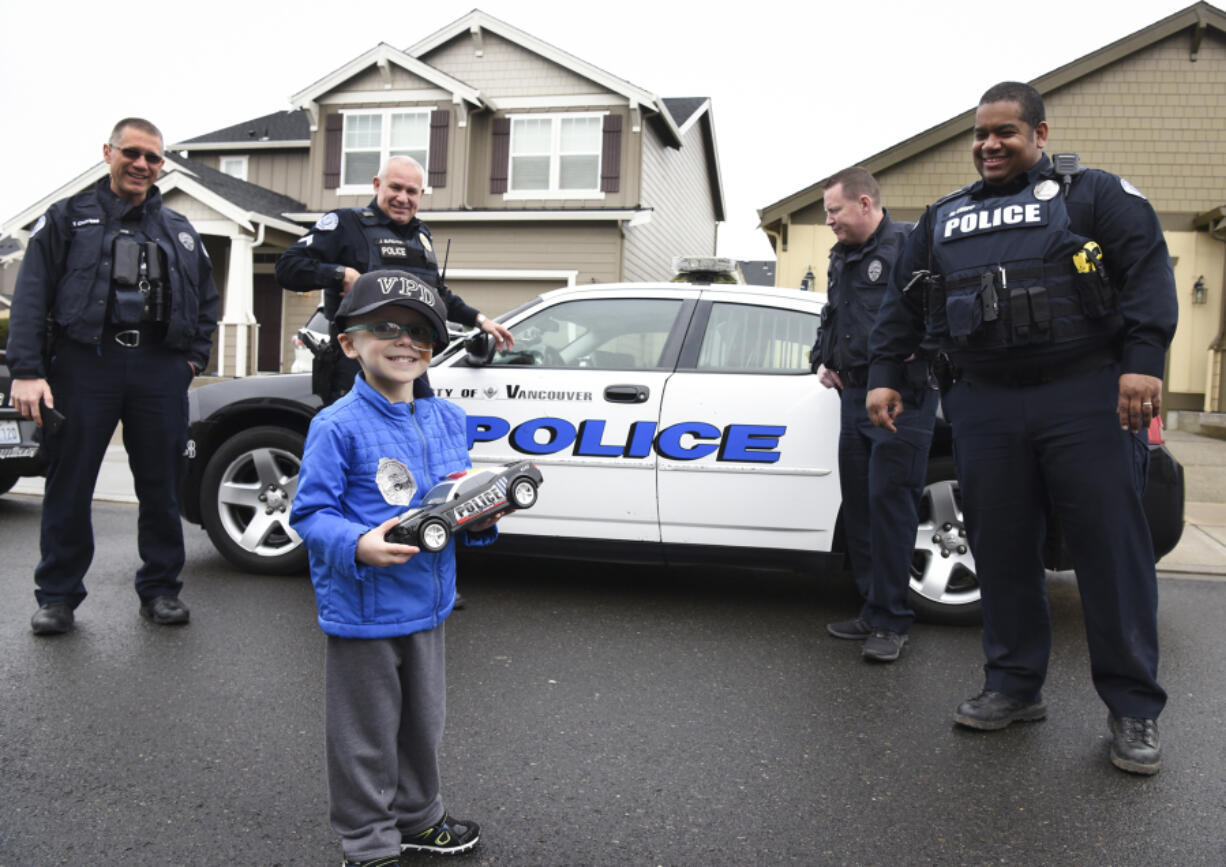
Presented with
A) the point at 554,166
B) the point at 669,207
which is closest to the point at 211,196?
the point at 554,166

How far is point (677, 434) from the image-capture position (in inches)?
176

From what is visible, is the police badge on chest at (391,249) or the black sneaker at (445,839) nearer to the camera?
the black sneaker at (445,839)

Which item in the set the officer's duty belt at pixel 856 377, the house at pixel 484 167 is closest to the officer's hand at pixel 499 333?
the officer's duty belt at pixel 856 377

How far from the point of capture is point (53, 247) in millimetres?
3975

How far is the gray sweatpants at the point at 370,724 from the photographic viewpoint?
6.78ft

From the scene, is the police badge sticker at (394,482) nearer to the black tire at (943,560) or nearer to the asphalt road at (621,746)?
the asphalt road at (621,746)

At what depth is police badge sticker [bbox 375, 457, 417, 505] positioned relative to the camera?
82.2 inches

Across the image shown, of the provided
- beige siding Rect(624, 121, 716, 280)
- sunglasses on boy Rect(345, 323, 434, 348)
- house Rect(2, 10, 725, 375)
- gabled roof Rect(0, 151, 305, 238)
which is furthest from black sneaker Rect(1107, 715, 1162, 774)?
gabled roof Rect(0, 151, 305, 238)

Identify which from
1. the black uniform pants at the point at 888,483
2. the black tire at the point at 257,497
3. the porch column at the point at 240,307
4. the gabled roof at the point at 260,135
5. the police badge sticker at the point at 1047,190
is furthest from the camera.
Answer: the gabled roof at the point at 260,135

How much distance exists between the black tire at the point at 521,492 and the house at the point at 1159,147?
39.3 feet

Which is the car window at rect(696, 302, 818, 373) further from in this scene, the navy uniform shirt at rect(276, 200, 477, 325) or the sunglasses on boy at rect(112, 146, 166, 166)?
the sunglasses on boy at rect(112, 146, 166, 166)

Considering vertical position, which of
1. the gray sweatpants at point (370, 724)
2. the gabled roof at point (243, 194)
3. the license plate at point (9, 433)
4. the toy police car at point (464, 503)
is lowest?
the gray sweatpants at point (370, 724)

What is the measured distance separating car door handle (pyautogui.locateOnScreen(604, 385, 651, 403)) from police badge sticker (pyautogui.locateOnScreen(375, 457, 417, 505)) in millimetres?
2456

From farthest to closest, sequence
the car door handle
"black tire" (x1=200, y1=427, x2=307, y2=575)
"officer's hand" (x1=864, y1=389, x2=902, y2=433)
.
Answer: "black tire" (x1=200, y1=427, x2=307, y2=575), the car door handle, "officer's hand" (x1=864, y1=389, x2=902, y2=433)
